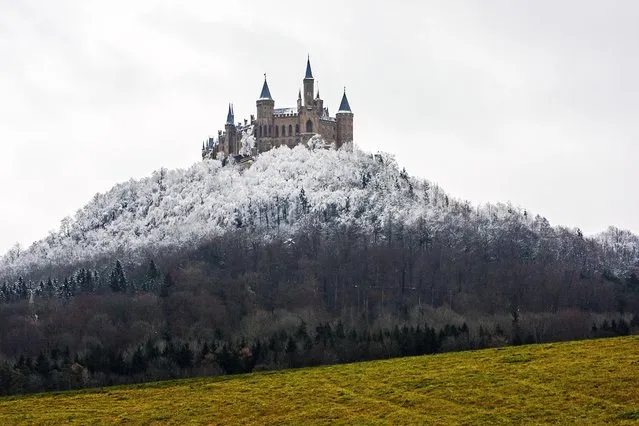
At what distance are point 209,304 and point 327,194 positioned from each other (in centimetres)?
6031

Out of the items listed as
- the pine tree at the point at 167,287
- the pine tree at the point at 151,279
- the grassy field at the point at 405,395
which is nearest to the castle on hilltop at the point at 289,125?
the pine tree at the point at 151,279

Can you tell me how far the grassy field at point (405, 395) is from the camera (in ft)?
177

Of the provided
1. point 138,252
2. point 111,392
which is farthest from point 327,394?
point 138,252

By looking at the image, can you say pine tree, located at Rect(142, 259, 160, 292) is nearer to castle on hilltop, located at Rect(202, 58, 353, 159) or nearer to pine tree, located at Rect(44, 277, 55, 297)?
pine tree, located at Rect(44, 277, 55, 297)

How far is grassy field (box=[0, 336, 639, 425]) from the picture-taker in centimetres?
5403

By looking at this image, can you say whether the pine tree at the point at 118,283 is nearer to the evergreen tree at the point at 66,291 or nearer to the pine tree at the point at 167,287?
the evergreen tree at the point at 66,291

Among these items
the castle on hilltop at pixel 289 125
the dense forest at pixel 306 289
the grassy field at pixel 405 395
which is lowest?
the grassy field at pixel 405 395

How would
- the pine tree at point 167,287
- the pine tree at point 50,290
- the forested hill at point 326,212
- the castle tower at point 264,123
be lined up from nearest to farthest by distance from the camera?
1. the pine tree at point 167,287
2. the pine tree at point 50,290
3. the forested hill at point 326,212
4. the castle tower at point 264,123

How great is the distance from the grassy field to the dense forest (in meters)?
10.5

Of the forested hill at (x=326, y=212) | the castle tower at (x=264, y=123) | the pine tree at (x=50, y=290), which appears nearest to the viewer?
the pine tree at (x=50, y=290)

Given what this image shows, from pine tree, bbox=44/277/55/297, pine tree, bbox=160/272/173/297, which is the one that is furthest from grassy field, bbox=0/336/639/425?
pine tree, bbox=44/277/55/297

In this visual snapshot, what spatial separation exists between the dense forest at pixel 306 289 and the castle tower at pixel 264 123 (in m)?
3.21

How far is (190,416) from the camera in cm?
6203

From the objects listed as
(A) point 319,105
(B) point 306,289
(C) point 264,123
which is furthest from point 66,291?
(A) point 319,105
